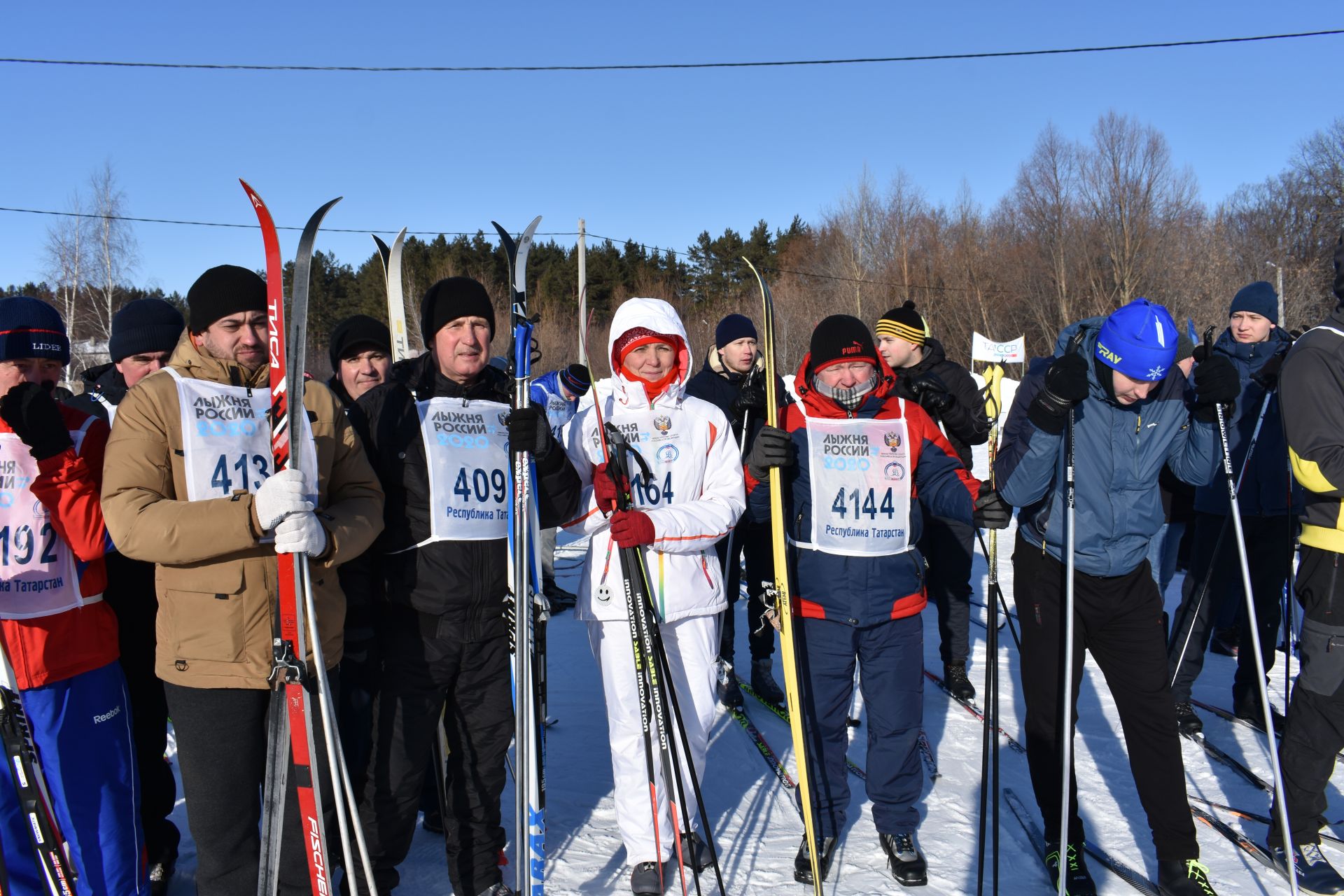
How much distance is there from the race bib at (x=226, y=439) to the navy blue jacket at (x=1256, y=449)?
4928 mm

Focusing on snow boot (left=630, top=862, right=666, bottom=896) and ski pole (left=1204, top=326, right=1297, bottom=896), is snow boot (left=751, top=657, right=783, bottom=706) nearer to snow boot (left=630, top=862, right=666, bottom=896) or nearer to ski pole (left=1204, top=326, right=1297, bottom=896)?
snow boot (left=630, top=862, right=666, bottom=896)

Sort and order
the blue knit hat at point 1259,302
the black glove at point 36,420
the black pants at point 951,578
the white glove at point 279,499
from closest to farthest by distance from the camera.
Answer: the white glove at point 279,499 → the black glove at point 36,420 → the black pants at point 951,578 → the blue knit hat at point 1259,302

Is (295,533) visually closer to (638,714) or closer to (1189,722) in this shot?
(638,714)

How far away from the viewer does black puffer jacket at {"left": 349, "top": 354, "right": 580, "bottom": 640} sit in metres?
3.05

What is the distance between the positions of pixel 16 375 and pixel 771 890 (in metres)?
3.20

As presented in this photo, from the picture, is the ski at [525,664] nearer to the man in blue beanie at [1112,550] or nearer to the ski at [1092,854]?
the man in blue beanie at [1112,550]

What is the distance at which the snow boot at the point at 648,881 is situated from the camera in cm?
323

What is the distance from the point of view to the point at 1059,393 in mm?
3092

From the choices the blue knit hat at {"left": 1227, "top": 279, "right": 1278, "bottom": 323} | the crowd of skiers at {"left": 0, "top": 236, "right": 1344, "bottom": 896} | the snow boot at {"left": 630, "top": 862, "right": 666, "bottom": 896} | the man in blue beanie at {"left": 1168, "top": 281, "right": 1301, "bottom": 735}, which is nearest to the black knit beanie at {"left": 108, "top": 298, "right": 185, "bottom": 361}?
the crowd of skiers at {"left": 0, "top": 236, "right": 1344, "bottom": 896}

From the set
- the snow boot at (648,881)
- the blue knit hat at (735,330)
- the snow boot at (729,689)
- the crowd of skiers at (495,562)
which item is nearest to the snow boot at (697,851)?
the crowd of skiers at (495,562)

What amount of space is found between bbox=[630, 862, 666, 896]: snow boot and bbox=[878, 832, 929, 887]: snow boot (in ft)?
2.98

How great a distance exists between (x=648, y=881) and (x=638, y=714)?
1.94 feet

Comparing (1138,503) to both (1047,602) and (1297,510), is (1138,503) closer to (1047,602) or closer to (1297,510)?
(1047,602)

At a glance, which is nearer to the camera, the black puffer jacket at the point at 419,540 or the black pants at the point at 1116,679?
the black puffer jacket at the point at 419,540
